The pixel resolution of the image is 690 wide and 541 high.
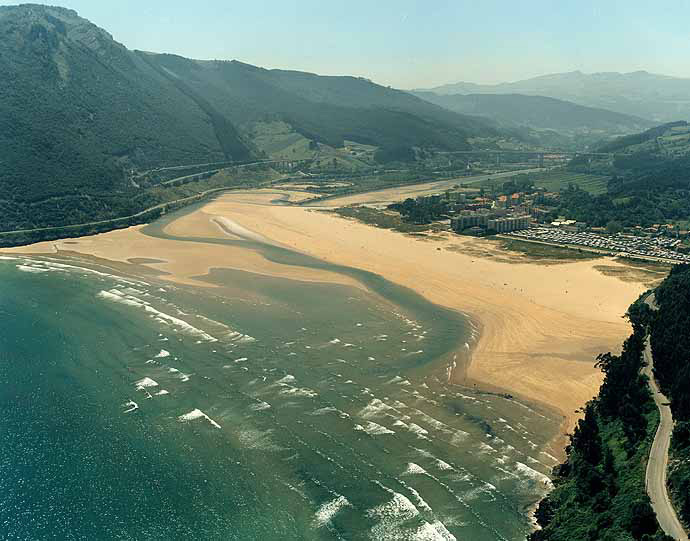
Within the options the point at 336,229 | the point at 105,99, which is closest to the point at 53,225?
the point at 336,229

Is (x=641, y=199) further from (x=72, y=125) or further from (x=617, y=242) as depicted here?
(x=72, y=125)

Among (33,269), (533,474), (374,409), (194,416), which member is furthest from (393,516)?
(33,269)

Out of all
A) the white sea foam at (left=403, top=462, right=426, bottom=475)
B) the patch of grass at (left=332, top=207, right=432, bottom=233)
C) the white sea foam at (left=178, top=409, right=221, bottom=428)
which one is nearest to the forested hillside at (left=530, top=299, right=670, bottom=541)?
the white sea foam at (left=403, top=462, right=426, bottom=475)

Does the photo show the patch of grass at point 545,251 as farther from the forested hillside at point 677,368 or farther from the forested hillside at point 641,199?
the forested hillside at point 677,368

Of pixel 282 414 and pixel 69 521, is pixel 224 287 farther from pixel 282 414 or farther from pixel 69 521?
pixel 69 521

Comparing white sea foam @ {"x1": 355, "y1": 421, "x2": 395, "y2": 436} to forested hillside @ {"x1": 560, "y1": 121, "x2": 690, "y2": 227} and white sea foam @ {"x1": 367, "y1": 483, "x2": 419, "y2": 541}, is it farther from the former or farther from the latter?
forested hillside @ {"x1": 560, "y1": 121, "x2": 690, "y2": 227}

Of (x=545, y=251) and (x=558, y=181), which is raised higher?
(x=558, y=181)
